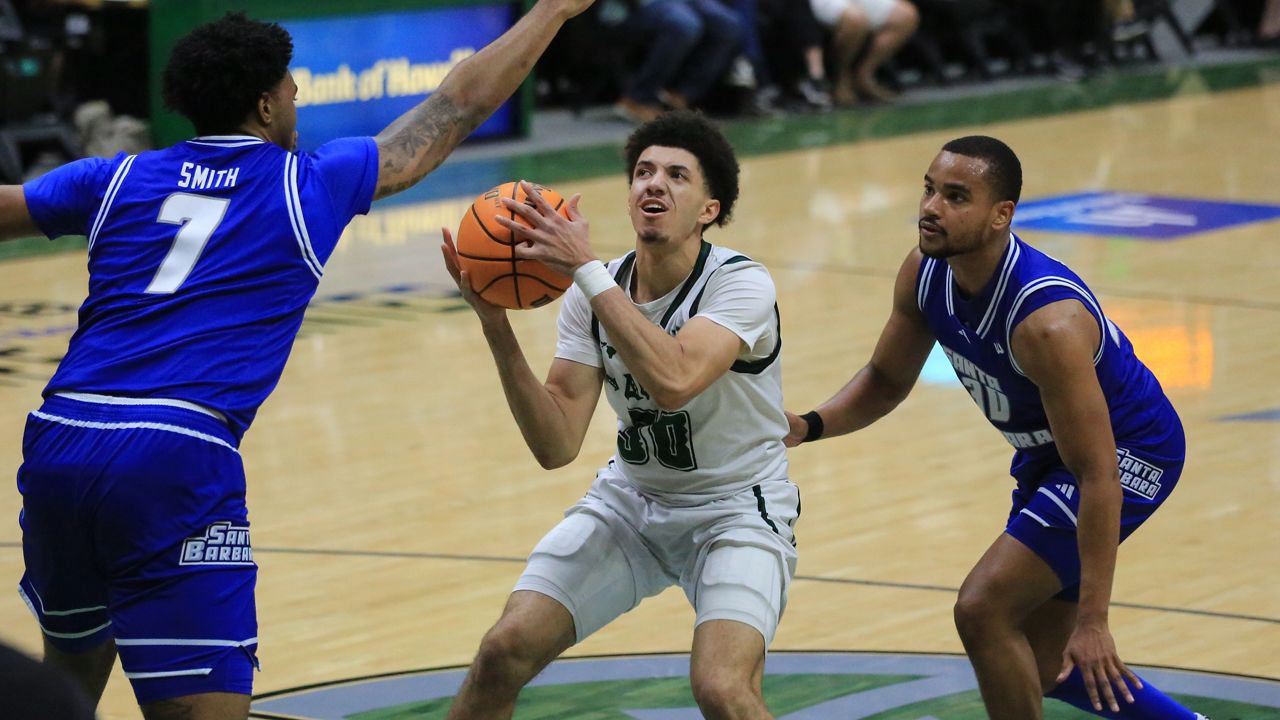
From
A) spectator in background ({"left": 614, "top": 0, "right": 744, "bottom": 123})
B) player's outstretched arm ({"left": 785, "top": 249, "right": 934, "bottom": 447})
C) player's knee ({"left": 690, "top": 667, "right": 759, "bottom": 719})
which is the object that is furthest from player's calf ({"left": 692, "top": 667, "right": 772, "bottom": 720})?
spectator in background ({"left": 614, "top": 0, "right": 744, "bottom": 123})

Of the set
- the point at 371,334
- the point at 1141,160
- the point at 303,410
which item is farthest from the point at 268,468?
the point at 1141,160

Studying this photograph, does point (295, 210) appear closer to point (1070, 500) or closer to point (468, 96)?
point (468, 96)

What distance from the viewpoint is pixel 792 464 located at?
24.5ft

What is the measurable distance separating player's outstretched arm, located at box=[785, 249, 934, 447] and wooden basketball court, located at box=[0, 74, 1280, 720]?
0.94 metres

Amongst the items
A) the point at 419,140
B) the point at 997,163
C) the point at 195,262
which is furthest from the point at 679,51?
the point at 195,262

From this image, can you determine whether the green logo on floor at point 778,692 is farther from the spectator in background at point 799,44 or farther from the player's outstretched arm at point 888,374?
the spectator in background at point 799,44

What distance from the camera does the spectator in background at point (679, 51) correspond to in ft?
53.4

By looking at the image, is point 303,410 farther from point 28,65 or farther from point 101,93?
point 101,93

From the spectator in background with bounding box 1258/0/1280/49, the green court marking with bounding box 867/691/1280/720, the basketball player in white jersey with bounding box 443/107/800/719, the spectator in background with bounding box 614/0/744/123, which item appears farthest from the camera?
the spectator in background with bounding box 1258/0/1280/49

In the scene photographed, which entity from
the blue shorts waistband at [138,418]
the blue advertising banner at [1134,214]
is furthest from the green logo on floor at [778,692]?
the blue advertising banner at [1134,214]

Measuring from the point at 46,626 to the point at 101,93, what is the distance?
11818 mm

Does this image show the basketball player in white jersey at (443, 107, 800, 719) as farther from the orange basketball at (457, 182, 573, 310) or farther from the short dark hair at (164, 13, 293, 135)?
the short dark hair at (164, 13, 293, 135)

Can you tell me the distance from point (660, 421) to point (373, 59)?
36.3ft

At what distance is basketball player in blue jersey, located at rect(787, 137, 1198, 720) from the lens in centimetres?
405
